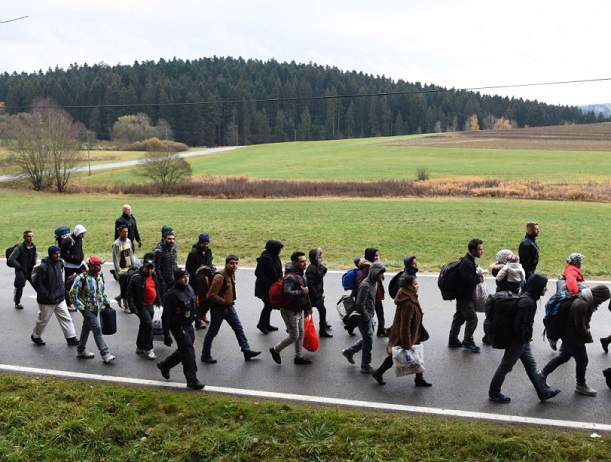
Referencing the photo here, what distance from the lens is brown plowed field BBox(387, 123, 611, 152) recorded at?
262 ft

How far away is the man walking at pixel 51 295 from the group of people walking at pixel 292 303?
0.01 metres

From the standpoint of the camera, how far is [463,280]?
895 centimetres

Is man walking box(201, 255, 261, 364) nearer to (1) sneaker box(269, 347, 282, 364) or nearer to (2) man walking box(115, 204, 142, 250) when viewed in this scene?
(1) sneaker box(269, 347, 282, 364)

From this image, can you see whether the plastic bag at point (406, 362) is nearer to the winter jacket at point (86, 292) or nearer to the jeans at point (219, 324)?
the jeans at point (219, 324)

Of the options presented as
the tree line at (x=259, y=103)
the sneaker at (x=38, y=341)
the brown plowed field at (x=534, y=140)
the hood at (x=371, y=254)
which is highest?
the tree line at (x=259, y=103)

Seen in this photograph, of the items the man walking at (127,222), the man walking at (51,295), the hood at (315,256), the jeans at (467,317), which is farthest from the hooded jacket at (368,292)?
the man walking at (127,222)

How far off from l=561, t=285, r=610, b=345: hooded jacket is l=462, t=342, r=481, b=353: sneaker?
177cm

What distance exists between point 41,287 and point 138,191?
3412 cm

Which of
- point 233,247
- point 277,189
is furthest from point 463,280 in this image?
point 277,189

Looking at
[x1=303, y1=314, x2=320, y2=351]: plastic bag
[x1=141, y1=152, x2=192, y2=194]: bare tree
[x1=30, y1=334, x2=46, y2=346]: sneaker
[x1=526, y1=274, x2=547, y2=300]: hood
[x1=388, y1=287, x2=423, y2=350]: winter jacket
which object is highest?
[x1=141, y1=152, x2=192, y2=194]: bare tree

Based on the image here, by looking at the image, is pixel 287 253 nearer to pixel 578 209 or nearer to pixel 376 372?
pixel 376 372

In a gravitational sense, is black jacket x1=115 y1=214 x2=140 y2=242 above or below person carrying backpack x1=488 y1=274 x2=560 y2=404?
above

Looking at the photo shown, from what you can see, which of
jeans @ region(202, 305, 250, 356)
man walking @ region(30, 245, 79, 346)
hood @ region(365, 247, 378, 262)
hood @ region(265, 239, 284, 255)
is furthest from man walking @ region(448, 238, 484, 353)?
man walking @ region(30, 245, 79, 346)

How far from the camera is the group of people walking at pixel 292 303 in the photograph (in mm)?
7258
